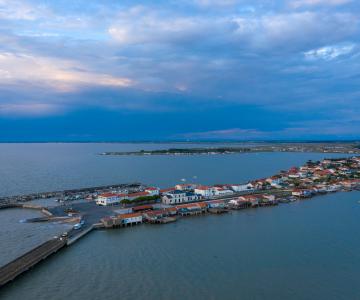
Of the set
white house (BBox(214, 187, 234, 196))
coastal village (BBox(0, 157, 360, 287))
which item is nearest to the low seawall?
coastal village (BBox(0, 157, 360, 287))

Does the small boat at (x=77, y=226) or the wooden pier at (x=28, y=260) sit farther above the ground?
the small boat at (x=77, y=226)

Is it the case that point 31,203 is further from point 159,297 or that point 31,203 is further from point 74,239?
point 159,297

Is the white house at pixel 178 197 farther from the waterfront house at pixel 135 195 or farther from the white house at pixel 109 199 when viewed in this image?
the white house at pixel 109 199

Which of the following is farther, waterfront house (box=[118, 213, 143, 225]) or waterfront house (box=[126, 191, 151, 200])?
waterfront house (box=[126, 191, 151, 200])

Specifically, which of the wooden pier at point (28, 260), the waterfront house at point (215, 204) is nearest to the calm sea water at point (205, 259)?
the wooden pier at point (28, 260)

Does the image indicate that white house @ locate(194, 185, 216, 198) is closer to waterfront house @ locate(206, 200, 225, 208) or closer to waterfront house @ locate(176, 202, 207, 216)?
waterfront house @ locate(206, 200, 225, 208)

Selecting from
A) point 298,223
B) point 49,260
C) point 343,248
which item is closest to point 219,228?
point 298,223
